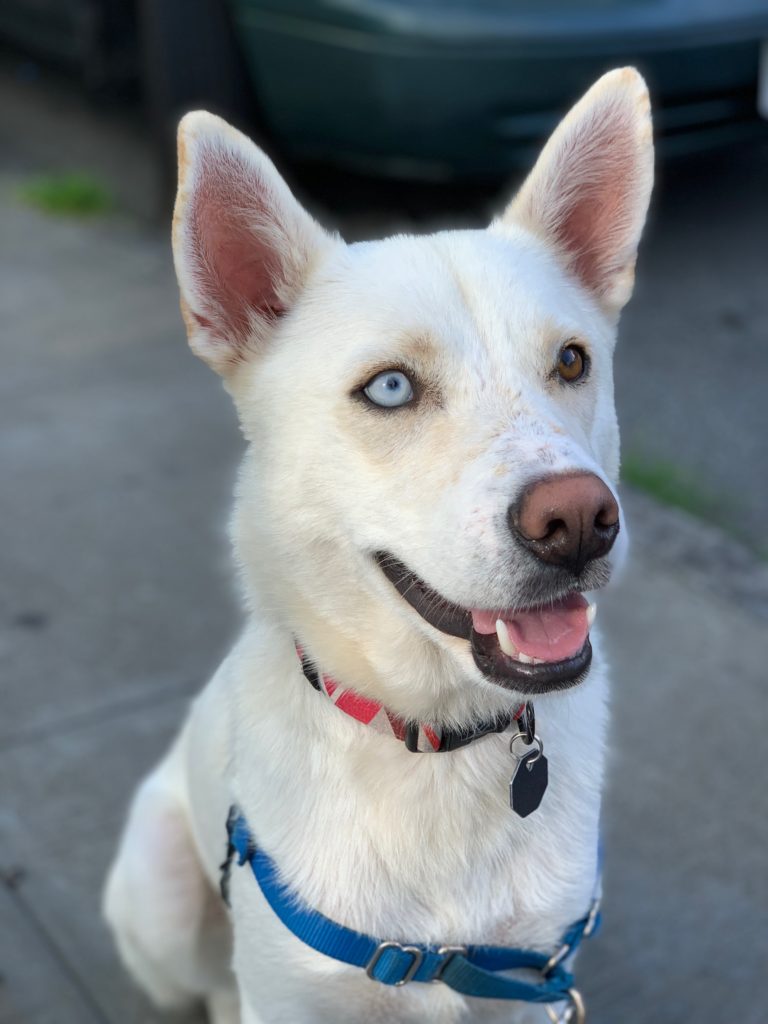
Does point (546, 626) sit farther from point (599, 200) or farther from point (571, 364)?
point (599, 200)

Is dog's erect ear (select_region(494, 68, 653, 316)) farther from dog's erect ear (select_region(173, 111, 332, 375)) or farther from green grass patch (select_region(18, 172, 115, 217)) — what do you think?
green grass patch (select_region(18, 172, 115, 217))

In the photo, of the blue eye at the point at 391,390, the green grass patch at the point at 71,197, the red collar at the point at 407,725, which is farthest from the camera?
the green grass patch at the point at 71,197

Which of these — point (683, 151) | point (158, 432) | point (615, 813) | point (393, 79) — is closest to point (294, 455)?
point (615, 813)

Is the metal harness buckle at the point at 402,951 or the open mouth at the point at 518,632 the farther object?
the metal harness buckle at the point at 402,951

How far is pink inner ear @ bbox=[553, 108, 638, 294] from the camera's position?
2285 millimetres

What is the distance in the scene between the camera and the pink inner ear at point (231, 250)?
214 centimetres

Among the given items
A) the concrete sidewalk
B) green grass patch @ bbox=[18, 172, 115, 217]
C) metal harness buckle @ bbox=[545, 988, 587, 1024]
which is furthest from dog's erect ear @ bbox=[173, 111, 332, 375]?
green grass patch @ bbox=[18, 172, 115, 217]

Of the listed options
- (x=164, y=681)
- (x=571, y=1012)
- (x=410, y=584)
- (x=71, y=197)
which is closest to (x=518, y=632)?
(x=410, y=584)

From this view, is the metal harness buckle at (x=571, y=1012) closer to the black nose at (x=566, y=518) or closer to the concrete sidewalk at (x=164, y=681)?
the concrete sidewalk at (x=164, y=681)

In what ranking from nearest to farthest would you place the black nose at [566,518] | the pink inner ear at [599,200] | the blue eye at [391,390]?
the black nose at [566,518], the blue eye at [391,390], the pink inner ear at [599,200]

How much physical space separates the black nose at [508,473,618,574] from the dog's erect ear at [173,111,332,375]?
0.68 m

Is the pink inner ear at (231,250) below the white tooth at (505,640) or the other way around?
the other way around

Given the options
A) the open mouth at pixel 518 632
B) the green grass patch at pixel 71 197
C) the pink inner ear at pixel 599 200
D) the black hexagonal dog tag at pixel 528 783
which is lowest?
the green grass patch at pixel 71 197

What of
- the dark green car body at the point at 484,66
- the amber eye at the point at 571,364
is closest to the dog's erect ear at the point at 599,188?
the amber eye at the point at 571,364
